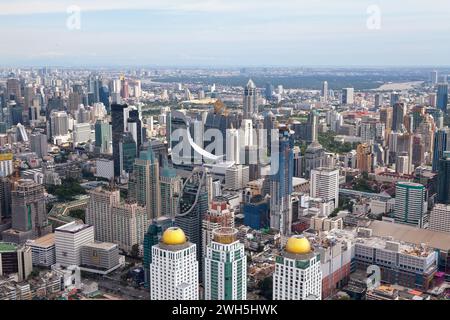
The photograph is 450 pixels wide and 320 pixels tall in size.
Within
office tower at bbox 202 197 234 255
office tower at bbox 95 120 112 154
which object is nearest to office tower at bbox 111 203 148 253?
office tower at bbox 202 197 234 255

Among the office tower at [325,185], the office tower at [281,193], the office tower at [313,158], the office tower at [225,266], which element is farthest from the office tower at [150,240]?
the office tower at [313,158]

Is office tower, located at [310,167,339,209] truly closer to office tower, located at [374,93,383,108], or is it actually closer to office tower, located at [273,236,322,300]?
office tower, located at [273,236,322,300]

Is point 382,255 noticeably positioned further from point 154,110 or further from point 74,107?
point 74,107

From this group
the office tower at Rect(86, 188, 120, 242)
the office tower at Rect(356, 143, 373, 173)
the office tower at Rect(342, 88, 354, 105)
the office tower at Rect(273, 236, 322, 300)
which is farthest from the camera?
the office tower at Rect(342, 88, 354, 105)

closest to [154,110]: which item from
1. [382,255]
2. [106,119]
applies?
[106,119]

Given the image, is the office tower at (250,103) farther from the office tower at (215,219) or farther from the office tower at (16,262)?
the office tower at (16,262)

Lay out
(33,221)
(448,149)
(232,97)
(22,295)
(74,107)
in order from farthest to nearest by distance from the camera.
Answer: (74,107)
(232,97)
(448,149)
(33,221)
(22,295)
